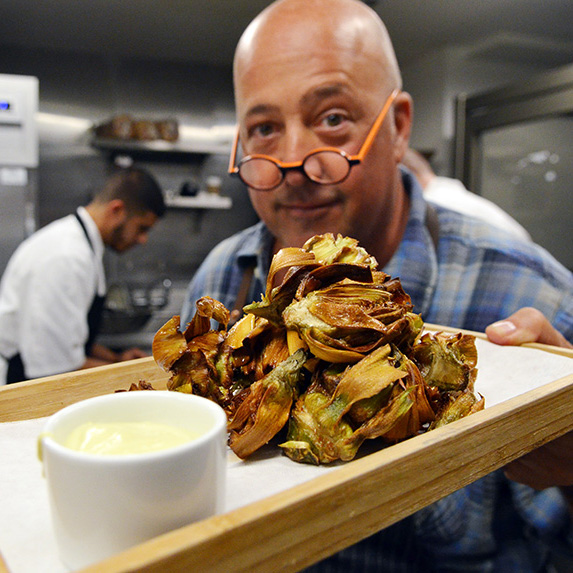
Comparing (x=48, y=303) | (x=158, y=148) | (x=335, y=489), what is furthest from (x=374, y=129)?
(x=158, y=148)

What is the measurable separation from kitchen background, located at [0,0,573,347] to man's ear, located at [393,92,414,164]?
1.83m

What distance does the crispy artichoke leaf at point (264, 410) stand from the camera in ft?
1.62

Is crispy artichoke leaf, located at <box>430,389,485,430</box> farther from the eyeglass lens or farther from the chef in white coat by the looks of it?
the chef in white coat

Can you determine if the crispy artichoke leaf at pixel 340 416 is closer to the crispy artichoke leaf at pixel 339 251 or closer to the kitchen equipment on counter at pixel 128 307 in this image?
the crispy artichoke leaf at pixel 339 251

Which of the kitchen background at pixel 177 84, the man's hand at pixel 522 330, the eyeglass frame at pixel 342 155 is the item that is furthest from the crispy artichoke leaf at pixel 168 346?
the kitchen background at pixel 177 84

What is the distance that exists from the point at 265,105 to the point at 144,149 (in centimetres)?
283

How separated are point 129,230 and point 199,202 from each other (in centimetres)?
105

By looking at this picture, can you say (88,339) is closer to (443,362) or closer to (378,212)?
(378,212)

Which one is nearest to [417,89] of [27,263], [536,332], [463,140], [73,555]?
[463,140]

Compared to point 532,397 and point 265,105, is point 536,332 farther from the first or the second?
point 265,105

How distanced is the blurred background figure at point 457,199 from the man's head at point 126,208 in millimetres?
1325

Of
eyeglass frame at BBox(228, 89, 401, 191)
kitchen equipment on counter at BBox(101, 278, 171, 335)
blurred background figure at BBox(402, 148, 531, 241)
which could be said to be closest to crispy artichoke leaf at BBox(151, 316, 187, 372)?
eyeglass frame at BBox(228, 89, 401, 191)

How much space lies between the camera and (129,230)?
2883 mm

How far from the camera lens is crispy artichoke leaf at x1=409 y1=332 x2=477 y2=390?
22.3 inches
